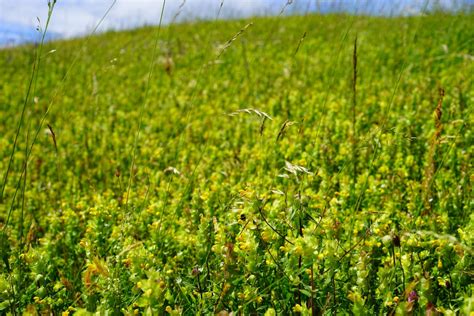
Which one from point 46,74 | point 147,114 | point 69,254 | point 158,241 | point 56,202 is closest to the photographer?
point 158,241

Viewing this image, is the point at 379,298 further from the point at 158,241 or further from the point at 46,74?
the point at 46,74

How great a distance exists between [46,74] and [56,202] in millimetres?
5926

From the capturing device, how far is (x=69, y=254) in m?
2.82

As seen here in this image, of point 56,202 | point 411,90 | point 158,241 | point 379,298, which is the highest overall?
point 411,90

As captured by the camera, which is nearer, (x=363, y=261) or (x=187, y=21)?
(x=363, y=261)

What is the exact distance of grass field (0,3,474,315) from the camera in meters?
1.88

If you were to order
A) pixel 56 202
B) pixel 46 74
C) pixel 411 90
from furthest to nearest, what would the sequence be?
pixel 46 74 → pixel 411 90 → pixel 56 202

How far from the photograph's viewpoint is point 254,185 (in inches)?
122

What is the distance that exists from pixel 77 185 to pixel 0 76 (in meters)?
6.35

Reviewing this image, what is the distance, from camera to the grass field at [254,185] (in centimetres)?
188

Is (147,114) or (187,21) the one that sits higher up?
(187,21)

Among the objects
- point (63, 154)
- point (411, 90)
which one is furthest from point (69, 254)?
point (411, 90)

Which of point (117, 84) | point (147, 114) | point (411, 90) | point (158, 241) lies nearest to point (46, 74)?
point (117, 84)

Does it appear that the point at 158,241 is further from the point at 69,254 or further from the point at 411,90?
the point at 411,90
